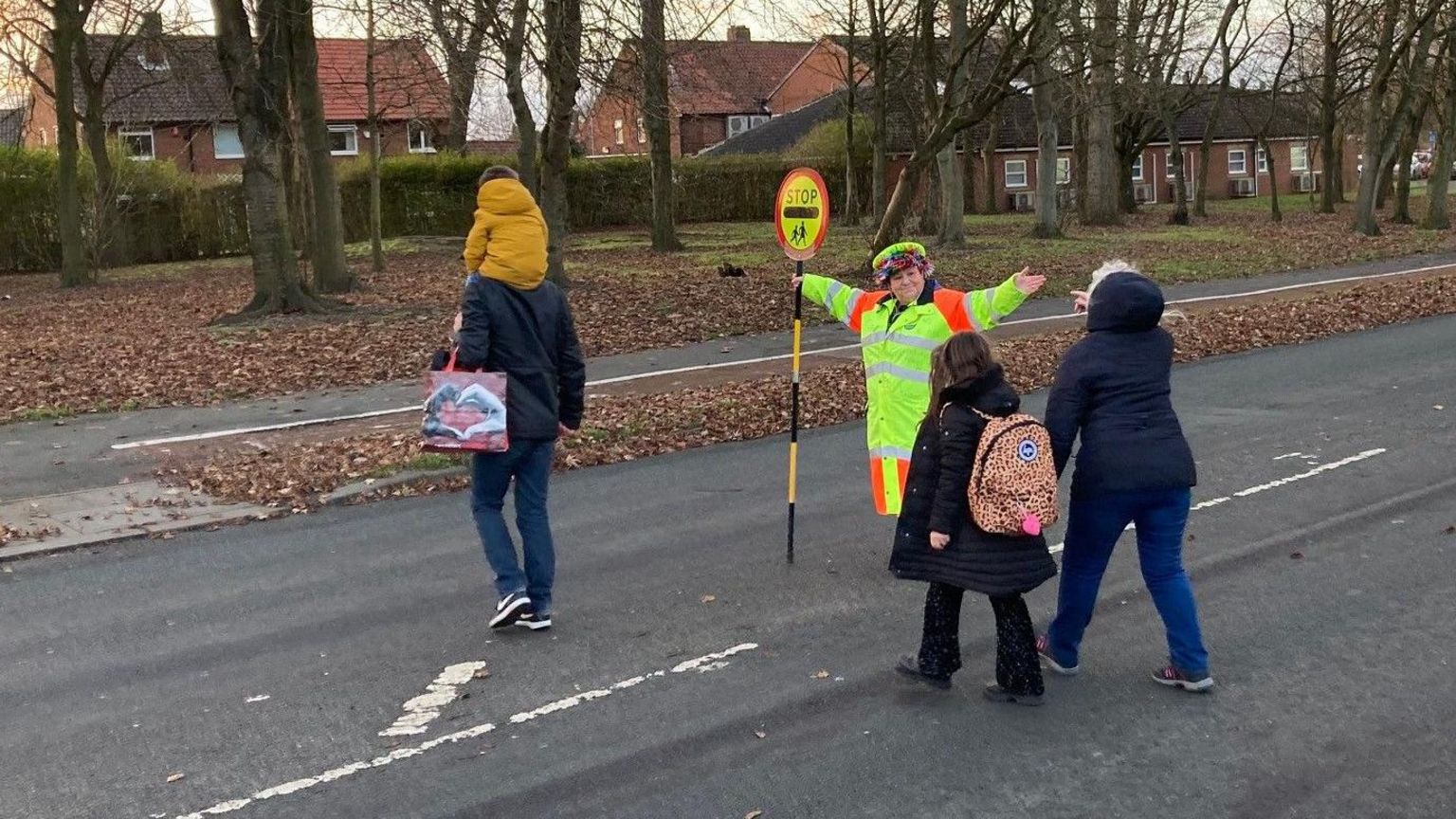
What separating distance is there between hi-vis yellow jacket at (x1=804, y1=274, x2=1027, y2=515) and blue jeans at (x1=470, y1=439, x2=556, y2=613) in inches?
62.8

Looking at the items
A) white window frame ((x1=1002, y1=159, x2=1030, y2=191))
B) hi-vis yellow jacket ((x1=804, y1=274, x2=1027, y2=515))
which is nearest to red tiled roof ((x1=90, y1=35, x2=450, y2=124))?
white window frame ((x1=1002, y1=159, x2=1030, y2=191))

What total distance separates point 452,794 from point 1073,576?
2.59 m

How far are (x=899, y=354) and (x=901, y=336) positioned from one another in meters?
0.09

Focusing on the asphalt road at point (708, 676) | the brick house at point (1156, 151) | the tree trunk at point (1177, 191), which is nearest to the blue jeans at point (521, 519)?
the asphalt road at point (708, 676)

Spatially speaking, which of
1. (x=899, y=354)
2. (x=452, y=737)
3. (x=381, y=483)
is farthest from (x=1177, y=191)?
(x=452, y=737)

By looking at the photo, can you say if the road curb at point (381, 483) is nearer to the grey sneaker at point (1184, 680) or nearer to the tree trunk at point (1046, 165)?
the grey sneaker at point (1184, 680)

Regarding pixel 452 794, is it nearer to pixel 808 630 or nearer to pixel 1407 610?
pixel 808 630

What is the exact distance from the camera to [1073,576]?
5.66 meters

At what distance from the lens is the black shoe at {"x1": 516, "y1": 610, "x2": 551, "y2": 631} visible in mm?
6559

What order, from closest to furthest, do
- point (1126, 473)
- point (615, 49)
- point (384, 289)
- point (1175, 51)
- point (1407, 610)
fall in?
1. point (1126, 473)
2. point (1407, 610)
3. point (615, 49)
4. point (384, 289)
5. point (1175, 51)

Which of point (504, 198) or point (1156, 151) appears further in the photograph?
point (1156, 151)

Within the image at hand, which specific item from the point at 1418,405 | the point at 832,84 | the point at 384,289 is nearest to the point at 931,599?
the point at 1418,405

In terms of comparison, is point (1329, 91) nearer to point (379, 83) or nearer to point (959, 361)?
point (379, 83)

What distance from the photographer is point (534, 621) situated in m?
6.57
